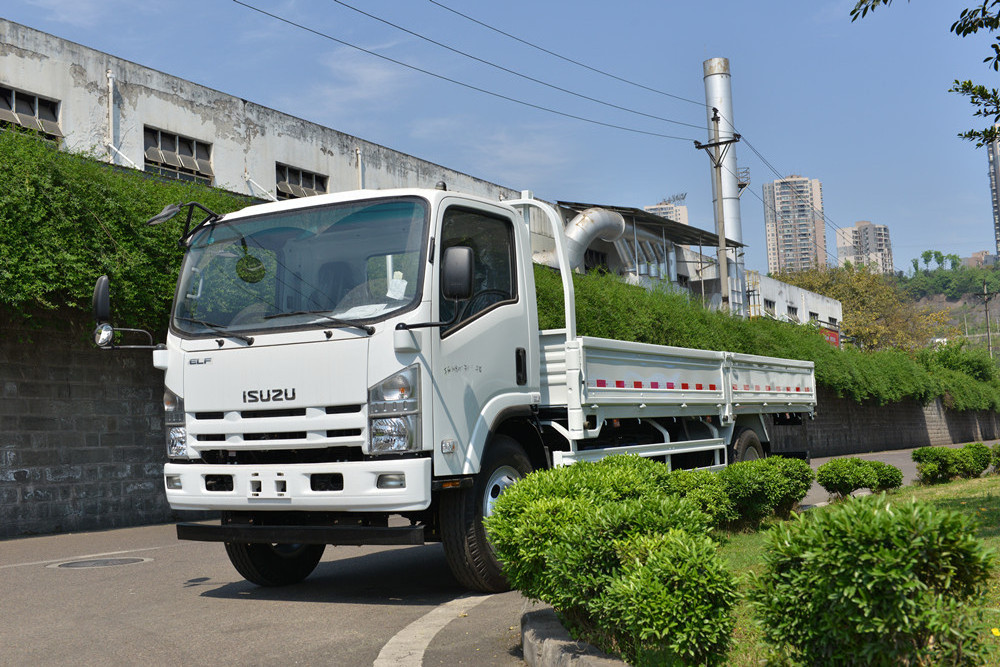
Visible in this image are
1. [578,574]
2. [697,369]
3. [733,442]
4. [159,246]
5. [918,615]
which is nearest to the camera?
[918,615]

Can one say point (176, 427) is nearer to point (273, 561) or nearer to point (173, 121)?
point (273, 561)

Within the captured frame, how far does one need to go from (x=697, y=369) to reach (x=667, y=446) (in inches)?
46.0

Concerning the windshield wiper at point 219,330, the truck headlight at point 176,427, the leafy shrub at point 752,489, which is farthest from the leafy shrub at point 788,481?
the truck headlight at point 176,427

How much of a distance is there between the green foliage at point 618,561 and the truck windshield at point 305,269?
5.69 feet

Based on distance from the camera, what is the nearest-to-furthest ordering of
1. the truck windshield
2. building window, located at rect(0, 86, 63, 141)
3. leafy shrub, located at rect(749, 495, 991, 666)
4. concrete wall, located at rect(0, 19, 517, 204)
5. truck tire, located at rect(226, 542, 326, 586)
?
leafy shrub, located at rect(749, 495, 991, 666) < the truck windshield < truck tire, located at rect(226, 542, 326, 586) < building window, located at rect(0, 86, 63, 141) < concrete wall, located at rect(0, 19, 517, 204)

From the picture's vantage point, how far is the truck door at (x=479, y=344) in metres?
6.48

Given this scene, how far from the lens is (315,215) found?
7.06m

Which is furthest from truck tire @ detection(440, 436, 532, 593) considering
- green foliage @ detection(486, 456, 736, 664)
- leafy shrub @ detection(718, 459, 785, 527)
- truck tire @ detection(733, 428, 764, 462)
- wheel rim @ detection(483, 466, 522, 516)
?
truck tire @ detection(733, 428, 764, 462)

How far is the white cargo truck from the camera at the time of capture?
625 centimetres

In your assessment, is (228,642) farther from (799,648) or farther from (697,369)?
(697,369)

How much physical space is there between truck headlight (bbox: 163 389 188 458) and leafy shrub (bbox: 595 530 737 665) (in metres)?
3.83

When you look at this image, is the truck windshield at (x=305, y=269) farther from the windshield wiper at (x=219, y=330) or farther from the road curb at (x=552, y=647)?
the road curb at (x=552, y=647)

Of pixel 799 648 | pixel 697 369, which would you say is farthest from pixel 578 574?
pixel 697 369

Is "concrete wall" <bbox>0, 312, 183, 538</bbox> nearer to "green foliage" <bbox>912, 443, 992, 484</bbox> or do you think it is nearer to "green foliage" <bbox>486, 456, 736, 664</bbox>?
"green foliage" <bbox>486, 456, 736, 664</bbox>
